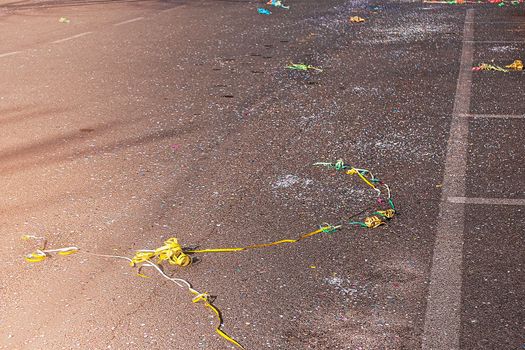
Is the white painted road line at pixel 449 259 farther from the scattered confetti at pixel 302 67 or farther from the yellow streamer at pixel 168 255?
the scattered confetti at pixel 302 67

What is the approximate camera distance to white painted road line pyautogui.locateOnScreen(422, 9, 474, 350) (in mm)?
3759

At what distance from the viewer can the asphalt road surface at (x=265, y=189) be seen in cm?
393

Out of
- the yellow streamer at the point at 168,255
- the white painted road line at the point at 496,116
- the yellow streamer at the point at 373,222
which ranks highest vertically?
the yellow streamer at the point at 168,255

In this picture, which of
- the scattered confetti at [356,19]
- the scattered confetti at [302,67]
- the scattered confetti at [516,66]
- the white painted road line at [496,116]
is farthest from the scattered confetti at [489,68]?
the scattered confetti at [356,19]

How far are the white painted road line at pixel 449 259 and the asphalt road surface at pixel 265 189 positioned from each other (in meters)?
0.01

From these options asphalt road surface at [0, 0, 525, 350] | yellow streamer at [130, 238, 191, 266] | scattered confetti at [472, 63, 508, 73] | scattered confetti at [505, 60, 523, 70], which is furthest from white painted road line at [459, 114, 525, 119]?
yellow streamer at [130, 238, 191, 266]

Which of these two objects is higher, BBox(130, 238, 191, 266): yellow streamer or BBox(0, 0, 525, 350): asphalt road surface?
BBox(130, 238, 191, 266): yellow streamer

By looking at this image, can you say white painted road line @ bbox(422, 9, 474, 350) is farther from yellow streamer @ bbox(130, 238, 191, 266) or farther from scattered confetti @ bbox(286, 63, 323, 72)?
scattered confetti @ bbox(286, 63, 323, 72)

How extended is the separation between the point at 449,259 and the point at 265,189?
1.62 m

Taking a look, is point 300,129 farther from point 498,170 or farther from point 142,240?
point 142,240

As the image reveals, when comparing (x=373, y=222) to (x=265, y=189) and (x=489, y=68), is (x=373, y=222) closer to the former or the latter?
(x=265, y=189)

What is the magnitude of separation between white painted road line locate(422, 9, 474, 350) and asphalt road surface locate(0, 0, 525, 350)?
0.01 meters

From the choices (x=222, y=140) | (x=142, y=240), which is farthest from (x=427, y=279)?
(x=222, y=140)

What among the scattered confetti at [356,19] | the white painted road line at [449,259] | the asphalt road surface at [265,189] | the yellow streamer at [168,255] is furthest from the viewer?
the scattered confetti at [356,19]
